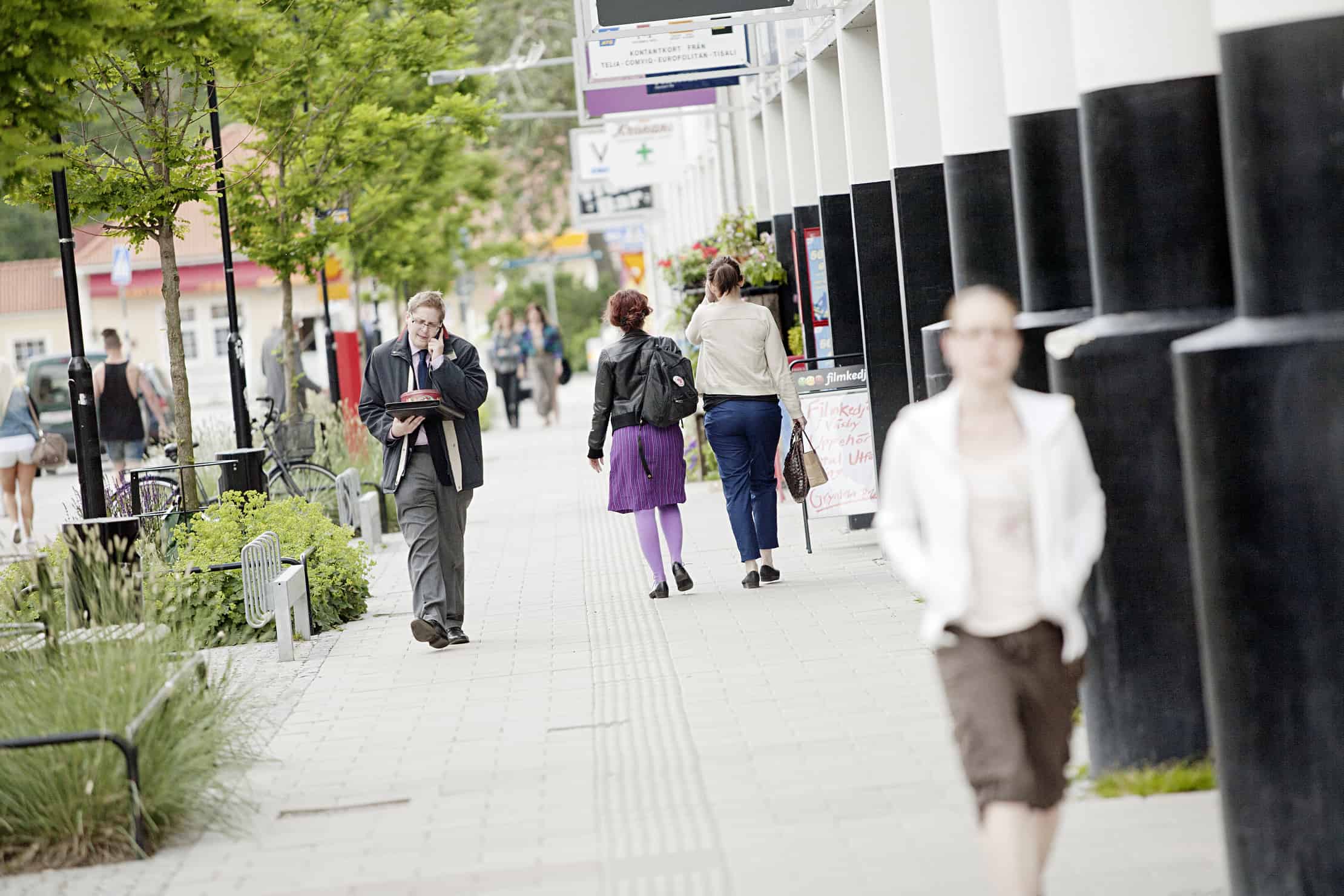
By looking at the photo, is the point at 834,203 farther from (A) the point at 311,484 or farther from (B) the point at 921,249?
(A) the point at 311,484

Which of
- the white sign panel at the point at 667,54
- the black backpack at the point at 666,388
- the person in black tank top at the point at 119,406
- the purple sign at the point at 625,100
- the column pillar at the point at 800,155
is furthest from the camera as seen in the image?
the person in black tank top at the point at 119,406

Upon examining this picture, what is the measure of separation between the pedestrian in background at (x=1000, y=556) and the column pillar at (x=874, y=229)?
27.2ft

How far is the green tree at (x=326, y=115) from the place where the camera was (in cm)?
1700

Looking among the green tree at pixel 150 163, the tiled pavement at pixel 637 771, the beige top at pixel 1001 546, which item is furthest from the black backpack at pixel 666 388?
the beige top at pixel 1001 546

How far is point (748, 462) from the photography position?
37.9 ft

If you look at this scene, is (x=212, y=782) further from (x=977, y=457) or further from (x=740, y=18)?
(x=740, y=18)

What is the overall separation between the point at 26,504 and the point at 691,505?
6588 mm

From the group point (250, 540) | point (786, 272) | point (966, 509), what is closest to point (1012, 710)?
point (966, 509)

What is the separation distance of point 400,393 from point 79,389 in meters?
1.91

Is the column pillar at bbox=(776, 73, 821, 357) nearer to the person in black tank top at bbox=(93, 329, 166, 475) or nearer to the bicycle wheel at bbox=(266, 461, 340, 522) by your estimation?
the bicycle wheel at bbox=(266, 461, 340, 522)

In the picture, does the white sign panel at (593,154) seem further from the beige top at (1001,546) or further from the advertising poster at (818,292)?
the beige top at (1001,546)

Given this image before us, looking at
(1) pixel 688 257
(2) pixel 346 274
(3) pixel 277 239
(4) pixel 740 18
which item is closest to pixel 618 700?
(4) pixel 740 18

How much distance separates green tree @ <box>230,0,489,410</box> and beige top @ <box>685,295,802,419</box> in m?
6.08

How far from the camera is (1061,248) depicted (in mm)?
6703
